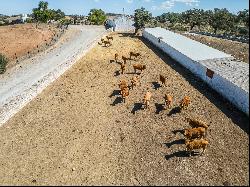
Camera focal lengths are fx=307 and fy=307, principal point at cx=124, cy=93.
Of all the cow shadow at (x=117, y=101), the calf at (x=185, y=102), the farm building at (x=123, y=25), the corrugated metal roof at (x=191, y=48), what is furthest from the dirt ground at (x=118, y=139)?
the farm building at (x=123, y=25)

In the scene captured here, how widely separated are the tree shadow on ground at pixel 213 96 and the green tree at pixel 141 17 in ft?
61.1

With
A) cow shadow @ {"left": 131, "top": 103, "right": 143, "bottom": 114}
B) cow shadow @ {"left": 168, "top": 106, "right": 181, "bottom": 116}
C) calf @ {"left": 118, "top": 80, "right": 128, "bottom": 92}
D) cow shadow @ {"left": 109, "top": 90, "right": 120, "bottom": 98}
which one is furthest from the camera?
cow shadow @ {"left": 109, "top": 90, "right": 120, "bottom": 98}

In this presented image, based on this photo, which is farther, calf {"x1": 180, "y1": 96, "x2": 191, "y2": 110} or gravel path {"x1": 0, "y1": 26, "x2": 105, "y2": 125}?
gravel path {"x1": 0, "y1": 26, "x2": 105, "y2": 125}

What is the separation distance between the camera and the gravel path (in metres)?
32.4

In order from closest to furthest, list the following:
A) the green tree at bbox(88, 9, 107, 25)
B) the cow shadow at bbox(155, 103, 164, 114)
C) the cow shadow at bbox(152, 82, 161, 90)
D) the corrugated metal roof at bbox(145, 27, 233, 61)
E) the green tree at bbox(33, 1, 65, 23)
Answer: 1. the cow shadow at bbox(155, 103, 164, 114)
2. the cow shadow at bbox(152, 82, 161, 90)
3. the corrugated metal roof at bbox(145, 27, 233, 61)
4. the green tree at bbox(33, 1, 65, 23)
5. the green tree at bbox(88, 9, 107, 25)

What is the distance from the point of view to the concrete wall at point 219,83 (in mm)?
25667

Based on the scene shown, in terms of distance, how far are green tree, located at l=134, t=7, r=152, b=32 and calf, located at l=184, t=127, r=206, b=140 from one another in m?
40.3

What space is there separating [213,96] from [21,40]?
150 feet

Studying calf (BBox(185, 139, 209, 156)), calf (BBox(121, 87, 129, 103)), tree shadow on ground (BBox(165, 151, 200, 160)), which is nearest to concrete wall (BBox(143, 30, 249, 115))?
calf (BBox(185, 139, 209, 156))

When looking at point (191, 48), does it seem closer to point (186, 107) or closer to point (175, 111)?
point (186, 107)

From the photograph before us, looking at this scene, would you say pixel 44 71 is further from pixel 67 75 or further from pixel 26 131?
pixel 26 131

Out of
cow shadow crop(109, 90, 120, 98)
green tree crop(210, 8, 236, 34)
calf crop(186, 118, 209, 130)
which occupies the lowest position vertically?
cow shadow crop(109, 90, 120, 98)

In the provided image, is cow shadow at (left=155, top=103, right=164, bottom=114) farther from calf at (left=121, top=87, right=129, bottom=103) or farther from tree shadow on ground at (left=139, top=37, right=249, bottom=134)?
tree shadow on ground at (left=139, top=37, right=249, bottom=134)

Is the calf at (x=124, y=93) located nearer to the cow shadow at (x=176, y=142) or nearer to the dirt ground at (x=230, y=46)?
the cow shadow at (x=176, y=142)
